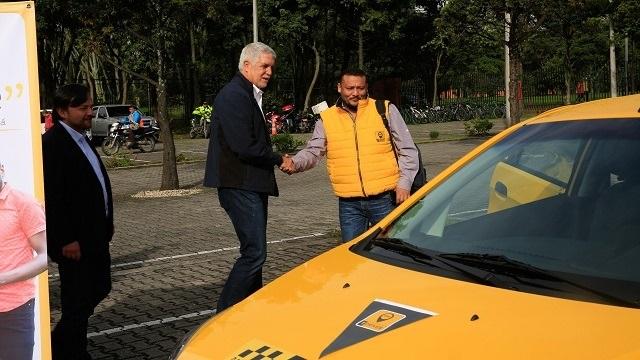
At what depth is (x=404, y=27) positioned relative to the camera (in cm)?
4666

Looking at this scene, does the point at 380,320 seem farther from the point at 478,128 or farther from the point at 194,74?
the point at 194,74

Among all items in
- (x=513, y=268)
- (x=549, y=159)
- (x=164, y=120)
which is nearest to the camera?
(x=513, y=268)

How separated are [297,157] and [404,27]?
4207 centimetres

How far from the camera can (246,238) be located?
5379 mm

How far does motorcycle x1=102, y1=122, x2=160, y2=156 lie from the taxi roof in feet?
83.2

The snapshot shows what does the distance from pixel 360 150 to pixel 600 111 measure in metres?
2.46

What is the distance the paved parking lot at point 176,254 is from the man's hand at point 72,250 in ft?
3.41

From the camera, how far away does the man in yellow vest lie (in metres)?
5.66

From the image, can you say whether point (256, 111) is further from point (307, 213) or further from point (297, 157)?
point (307, 213)

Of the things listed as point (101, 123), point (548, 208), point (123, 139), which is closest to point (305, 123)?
point (101, 123)

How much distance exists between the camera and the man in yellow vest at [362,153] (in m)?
5.66

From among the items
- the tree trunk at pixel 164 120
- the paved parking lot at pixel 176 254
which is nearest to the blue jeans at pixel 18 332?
the paved parking lot at pixel 176 254

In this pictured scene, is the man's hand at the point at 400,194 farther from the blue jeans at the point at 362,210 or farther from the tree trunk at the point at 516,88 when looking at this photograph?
the tree trunk at the point at 516,88

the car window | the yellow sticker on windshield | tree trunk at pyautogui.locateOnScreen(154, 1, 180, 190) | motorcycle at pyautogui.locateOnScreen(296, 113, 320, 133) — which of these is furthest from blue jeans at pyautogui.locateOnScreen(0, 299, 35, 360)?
motorcycle at pyautogui.locateOnScreen(296, 113, 320, 133)
